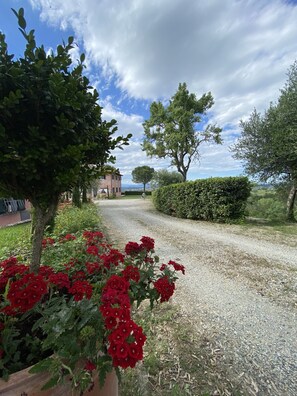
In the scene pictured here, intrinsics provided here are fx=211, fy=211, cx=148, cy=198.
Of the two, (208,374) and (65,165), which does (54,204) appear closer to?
(65,165)

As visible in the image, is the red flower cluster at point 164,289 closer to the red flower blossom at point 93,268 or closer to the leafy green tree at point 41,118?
the red flower blossom at point 93,268

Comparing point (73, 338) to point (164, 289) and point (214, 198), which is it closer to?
point (164, 289)

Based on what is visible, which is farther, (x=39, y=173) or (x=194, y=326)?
(x=194, y=326)

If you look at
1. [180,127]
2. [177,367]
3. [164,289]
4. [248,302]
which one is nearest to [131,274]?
[164,289]

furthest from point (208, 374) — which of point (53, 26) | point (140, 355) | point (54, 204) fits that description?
point (53, 26)

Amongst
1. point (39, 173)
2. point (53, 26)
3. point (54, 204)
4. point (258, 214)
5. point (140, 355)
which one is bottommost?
point (258, 214)

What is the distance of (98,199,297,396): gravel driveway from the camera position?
1784mm

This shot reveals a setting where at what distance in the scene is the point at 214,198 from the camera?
349 inches

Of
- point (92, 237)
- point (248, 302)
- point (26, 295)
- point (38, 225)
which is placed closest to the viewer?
point (26, 295)

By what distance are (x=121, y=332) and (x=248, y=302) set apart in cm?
260

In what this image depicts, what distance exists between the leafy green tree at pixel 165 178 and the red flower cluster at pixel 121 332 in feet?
70.8

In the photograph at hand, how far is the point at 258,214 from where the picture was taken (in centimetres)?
1277

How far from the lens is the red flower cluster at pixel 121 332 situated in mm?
854

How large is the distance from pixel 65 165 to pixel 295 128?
9474 mm
